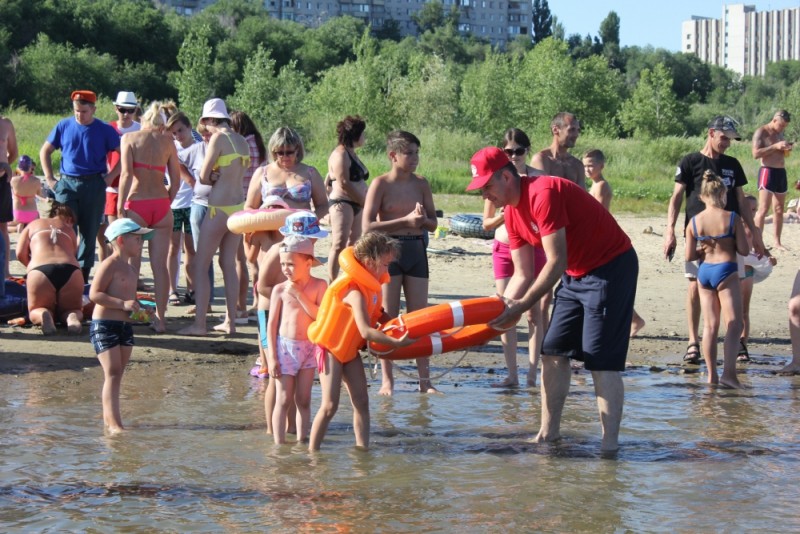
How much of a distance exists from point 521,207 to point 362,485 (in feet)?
5.80

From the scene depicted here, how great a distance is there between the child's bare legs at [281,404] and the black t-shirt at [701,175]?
13.6ft

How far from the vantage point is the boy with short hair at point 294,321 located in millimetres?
6305

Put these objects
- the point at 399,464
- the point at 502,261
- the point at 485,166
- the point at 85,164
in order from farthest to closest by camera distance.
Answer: the point at 85,164 < the point at 502,261 < the point at 399,464 < the point at 485,166

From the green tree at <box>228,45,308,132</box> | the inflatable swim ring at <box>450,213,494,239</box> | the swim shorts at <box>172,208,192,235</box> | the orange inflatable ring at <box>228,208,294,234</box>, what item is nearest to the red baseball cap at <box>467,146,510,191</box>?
the orange inflatable ring at <box>228,208,294,234</box>

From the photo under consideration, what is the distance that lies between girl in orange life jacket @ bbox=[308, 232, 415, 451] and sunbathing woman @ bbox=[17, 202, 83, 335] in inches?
159

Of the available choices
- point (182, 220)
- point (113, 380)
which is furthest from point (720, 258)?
point (182, 220)

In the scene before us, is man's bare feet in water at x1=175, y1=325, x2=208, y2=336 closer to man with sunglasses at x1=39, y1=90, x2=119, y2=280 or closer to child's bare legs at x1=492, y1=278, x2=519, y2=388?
man with sunglasses at x1=39, y1=90, x2=119, y2=280

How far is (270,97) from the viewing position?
65.6m

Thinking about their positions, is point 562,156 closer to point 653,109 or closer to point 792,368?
point 792,368

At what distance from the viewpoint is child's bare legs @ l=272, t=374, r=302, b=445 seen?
20.9 ft

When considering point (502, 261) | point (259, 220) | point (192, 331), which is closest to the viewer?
point (259, 220)

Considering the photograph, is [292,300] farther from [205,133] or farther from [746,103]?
[746,103]

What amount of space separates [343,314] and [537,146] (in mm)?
48923

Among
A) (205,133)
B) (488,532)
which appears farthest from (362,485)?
(205,133)
